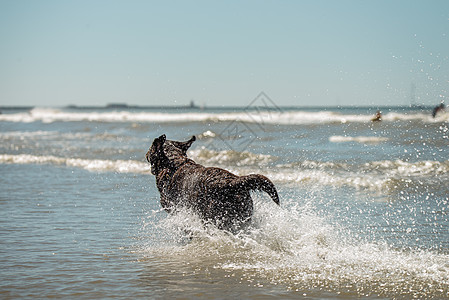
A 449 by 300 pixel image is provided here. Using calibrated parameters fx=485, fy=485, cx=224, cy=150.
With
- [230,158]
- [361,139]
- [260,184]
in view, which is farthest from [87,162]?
[260,184]

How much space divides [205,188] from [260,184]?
823 mm

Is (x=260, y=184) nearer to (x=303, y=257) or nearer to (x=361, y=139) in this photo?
(x=303, y=257)

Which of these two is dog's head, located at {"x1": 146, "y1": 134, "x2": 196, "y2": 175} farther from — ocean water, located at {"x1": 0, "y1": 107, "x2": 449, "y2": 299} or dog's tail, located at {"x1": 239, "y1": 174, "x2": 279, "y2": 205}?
dog's tail, located at {"x1": 239, "y1": 174, "x2": 279, "y2": 205}

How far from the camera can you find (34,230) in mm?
6738

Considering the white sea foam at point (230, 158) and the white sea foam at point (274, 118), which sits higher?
the white sea foam at point (274, 118)

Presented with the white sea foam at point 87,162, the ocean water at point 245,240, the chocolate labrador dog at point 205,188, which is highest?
the chocolate labrador dog at point 205,188

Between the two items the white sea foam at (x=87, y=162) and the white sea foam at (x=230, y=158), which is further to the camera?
the white sea foam at (x=230, y=158)

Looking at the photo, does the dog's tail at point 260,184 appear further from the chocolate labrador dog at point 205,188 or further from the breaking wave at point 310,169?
the breaking wave at point 310,169

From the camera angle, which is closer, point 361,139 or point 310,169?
point 310,169

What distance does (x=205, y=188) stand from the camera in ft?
17.9

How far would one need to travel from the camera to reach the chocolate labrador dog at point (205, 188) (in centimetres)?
506

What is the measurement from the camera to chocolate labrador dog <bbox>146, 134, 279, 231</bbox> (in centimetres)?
506

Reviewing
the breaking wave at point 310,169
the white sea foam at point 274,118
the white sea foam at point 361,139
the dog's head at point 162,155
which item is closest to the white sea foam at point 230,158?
the breaking wave at point 310,169

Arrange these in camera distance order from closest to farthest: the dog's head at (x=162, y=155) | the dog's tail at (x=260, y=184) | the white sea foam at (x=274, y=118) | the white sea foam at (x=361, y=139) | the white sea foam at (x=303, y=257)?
the white sea foam at (x=303, y=257)
the dog's tail at (x=260, y=184)
the dog's head at (x=162, y=155)
the white sea foam at (x=361, y=139)
the white sea foam at (x=274, y=118)
